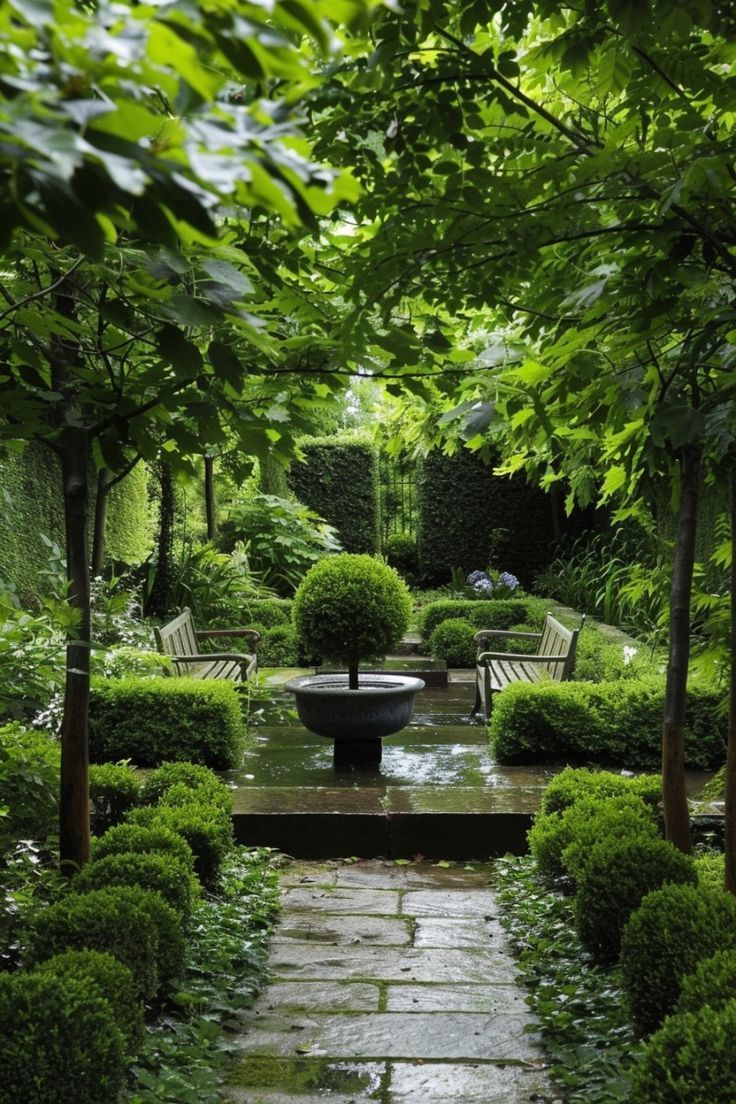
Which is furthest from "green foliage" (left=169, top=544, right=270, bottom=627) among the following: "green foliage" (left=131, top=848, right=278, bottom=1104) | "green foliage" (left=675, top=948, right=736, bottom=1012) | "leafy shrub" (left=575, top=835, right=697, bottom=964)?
"green foliage" (left=675, top=948, right=736, bottom=1012)

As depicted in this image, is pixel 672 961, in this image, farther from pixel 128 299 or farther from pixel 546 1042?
pixel 128 299

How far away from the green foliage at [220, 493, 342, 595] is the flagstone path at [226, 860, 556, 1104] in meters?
9.73

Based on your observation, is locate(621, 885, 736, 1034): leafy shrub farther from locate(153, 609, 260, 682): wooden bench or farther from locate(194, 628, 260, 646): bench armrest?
locate(194, 628, 260, 646): bench armrest

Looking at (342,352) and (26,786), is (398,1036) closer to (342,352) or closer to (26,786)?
(26,786)

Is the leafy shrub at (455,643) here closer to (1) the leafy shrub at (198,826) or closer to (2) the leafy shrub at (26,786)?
(1) the leafy shrub at (198,826)

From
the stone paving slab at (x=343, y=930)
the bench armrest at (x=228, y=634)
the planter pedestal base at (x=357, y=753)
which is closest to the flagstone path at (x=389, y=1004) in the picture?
the stone paving slab at (x=343, y=930)

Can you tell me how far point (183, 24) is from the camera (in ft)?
3.09

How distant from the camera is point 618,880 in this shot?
374cm

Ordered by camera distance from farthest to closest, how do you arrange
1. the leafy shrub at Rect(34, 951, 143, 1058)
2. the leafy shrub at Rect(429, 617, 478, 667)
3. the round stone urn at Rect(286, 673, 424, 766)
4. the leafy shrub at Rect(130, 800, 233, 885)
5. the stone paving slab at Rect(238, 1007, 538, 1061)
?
1. the leafy shrub at Rect(429, 617, 478, 667)
2. the round stone urn at Rect(286, 673, 424, 766)
3. the leafy shrub at Rect(130, 800, 233, 885)
4. the stone paving slab at Rect(238, 1007, 538, 1061)
5. the leafy shrub at Rect(34, 951, 143, 1058)

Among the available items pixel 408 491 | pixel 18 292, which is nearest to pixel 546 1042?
pixel 18 292

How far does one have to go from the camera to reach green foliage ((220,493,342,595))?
49.0ft

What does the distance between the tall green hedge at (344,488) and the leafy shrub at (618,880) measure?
46.6 ft

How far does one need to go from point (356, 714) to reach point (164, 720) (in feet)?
3.90

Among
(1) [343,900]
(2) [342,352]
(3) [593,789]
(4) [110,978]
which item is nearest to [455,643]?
(3) [593,789]
